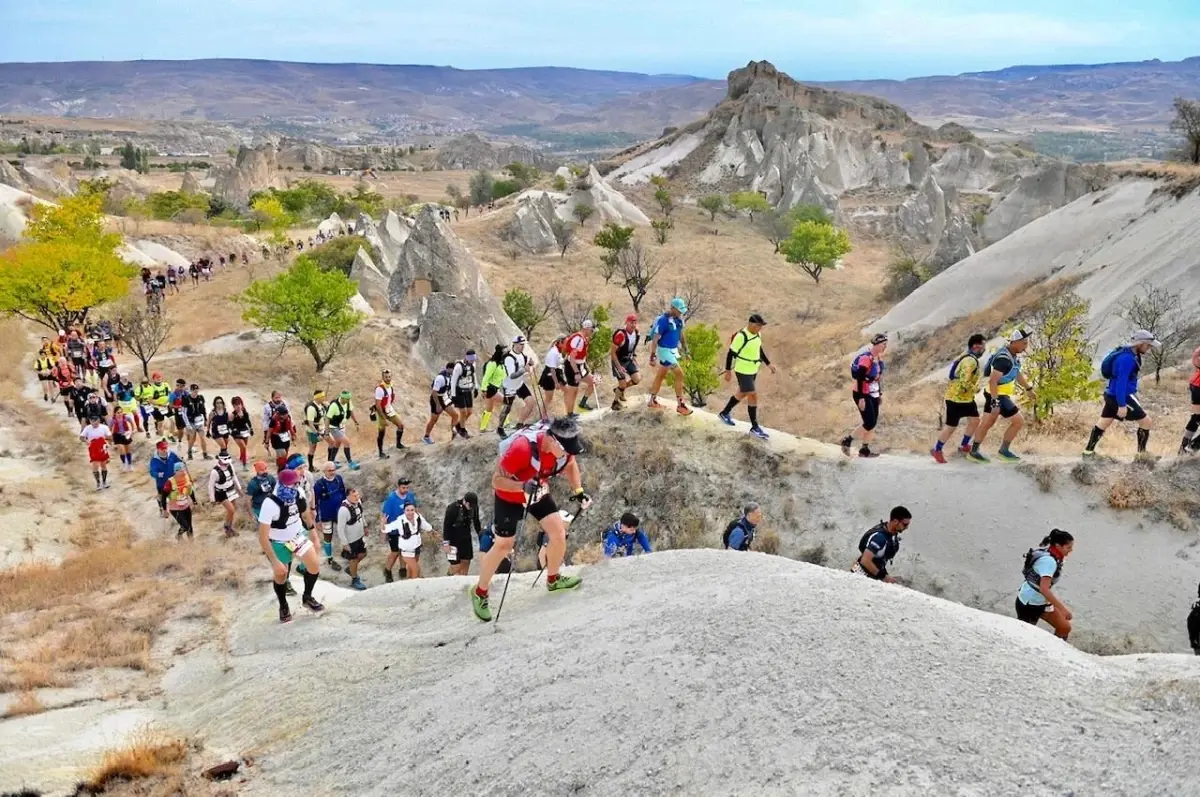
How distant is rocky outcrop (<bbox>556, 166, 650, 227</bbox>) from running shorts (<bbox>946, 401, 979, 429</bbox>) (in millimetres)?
53577

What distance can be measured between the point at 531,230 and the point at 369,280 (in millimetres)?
19212

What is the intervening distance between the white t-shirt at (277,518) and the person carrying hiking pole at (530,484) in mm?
2700

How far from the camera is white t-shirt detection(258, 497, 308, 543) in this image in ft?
30.7

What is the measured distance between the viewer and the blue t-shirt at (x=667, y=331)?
13.3 meters

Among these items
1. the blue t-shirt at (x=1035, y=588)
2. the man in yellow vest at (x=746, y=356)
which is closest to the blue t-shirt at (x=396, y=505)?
the man in yellow vest at (x=746, y=356)

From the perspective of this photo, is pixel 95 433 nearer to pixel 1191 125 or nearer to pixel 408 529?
pixel 408 529

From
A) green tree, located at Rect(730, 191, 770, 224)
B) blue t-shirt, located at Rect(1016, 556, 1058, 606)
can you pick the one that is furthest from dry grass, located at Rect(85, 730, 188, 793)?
green tree, located at Rect(730, 191, 770, 224)

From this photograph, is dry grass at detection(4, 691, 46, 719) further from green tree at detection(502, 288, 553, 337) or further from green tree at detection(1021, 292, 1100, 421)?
green tree at detection(502, 288, 553, 337)

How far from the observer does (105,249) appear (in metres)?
37.4

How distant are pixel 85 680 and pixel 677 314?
30.3 feet

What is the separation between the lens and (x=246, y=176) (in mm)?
91625

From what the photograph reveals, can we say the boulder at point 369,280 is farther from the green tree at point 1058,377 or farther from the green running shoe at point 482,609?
the green running shoe at point 482,609

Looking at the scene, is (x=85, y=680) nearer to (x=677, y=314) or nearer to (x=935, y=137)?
(x=677, y=314)

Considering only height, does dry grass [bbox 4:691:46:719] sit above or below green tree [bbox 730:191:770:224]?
below
